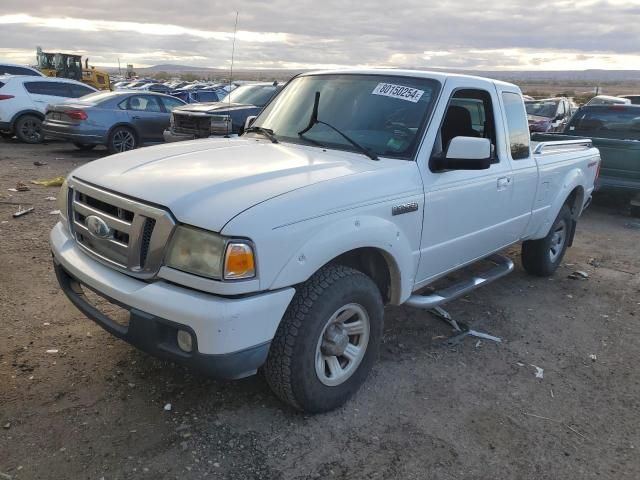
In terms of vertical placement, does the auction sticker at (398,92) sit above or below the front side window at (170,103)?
above

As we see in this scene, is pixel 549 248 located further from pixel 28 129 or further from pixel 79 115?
pixel 28 129

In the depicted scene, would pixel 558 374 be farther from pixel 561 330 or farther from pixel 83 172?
pixel 83 172

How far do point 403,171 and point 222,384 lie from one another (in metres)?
1.70

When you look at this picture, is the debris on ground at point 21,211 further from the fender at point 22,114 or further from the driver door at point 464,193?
the fender at point 22,114

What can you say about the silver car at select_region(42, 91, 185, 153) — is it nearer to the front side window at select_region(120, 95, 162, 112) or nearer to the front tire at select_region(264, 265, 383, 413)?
the front side window at select_region(120, 95, 162, 112)

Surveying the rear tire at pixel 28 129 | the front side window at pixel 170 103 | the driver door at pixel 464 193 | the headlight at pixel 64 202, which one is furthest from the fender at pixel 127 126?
the driver door at pixel 464 193

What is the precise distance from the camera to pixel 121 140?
40.1 ft

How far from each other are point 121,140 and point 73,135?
100 centimetres

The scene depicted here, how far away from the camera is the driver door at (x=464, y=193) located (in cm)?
359

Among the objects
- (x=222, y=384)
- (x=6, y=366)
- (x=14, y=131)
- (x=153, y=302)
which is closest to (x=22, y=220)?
(x=6, y=366)

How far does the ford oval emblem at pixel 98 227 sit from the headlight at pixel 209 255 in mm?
508

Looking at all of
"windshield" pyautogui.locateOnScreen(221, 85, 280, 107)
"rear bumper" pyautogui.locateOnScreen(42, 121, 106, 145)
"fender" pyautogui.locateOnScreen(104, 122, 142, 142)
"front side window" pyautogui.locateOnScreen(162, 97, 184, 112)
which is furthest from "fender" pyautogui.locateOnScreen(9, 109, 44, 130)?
"windshield" pyautogui.locateOnScreen(221, 85, 280, 107)

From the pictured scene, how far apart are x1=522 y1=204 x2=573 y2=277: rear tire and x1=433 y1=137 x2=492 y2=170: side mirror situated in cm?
239

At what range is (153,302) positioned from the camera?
258cm
